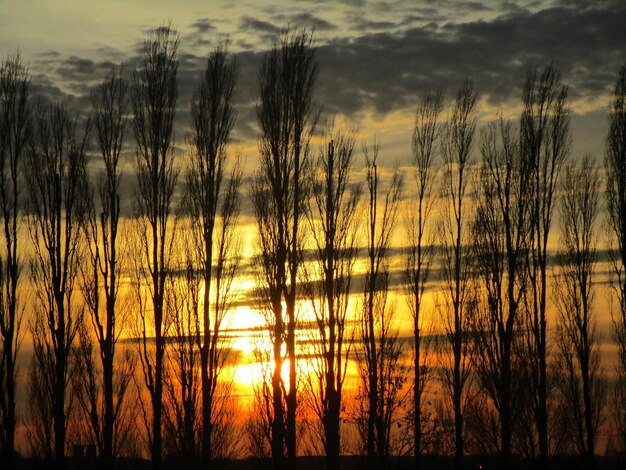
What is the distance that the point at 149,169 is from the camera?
22.5 m

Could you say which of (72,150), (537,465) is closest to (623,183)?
(537,465)

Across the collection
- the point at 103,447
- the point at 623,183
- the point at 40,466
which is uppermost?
the point at 623,183

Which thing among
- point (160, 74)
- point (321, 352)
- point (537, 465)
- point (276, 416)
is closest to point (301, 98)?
point (160, 74)

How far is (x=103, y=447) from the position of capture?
22.5m

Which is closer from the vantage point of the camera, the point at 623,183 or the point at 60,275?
the point at 60,275

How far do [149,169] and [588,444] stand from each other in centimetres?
1761

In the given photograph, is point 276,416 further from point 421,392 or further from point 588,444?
point 588,444

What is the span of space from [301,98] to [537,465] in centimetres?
1316

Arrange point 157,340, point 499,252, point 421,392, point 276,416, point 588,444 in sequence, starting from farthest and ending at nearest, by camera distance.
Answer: point 588,444 → point 421,392 → point 499,252 → point 157,340 → point 276,416

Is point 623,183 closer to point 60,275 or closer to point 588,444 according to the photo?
point 588,444


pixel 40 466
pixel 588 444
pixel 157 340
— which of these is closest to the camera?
pixel 157 340

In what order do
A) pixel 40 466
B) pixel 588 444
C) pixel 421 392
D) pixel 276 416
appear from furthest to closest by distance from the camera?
1. pixel 40 466
2. pixel 588 444
3. pixel 421 392
4. pixel 276 416

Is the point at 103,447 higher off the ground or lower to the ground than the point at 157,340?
lower

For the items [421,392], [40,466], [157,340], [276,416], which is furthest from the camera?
[40,466]
